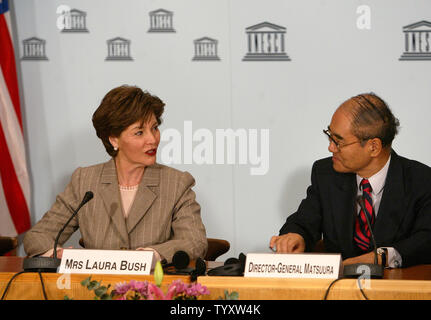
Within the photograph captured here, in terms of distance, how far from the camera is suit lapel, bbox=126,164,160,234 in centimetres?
267

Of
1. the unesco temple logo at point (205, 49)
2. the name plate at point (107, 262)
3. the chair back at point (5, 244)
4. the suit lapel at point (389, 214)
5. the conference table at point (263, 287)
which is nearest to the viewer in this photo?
the conference table at point (263, 287)

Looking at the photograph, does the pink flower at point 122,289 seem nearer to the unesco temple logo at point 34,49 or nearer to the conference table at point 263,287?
the conference table at point 263,287

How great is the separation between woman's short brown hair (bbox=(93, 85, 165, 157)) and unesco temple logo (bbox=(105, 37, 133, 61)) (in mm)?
988

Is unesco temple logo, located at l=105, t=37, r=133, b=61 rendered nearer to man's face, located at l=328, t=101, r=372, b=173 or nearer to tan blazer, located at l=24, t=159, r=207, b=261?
tan blazer, located at l=24, t=159, r=207, b=261

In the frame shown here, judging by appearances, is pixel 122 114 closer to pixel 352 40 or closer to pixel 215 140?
pixel 215 140

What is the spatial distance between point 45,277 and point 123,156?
92cm

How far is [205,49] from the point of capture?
12.0ft

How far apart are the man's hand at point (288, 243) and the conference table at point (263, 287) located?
0.56 meters

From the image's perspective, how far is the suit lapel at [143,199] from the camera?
2.67 metres

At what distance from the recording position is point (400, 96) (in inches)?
141

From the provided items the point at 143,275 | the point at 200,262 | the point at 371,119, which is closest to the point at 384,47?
the point at 371,119

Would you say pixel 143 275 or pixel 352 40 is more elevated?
pixel 352 40

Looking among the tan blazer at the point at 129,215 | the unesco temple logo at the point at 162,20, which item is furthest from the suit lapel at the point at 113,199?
the unesco temple logo at the point at 162,20

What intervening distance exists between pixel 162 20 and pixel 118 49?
1.09ft
